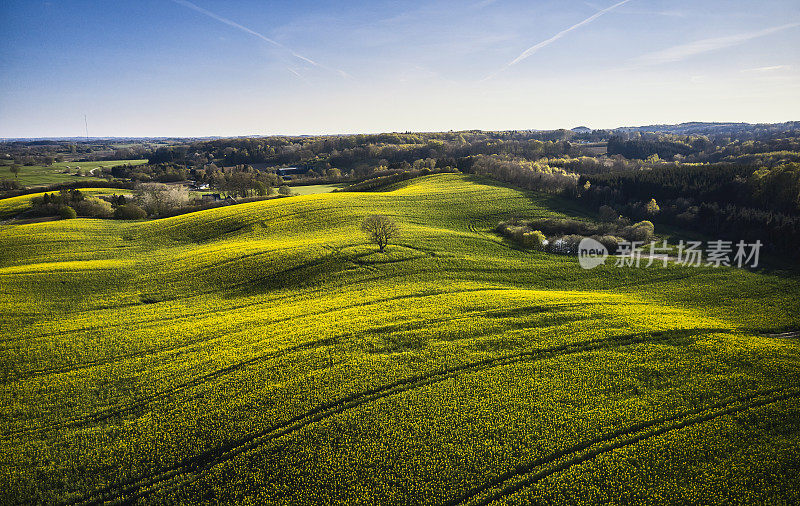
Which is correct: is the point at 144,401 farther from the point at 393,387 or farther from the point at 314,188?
the point at 314,188

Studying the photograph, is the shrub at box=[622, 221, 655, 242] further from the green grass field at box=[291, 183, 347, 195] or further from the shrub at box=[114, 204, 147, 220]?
the shrub at box=[114, 204, 147, 220]

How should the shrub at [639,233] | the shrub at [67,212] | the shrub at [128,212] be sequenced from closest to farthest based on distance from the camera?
the shrub at [639,233]
the shrub at [67,212]
the shrub at [128,212]

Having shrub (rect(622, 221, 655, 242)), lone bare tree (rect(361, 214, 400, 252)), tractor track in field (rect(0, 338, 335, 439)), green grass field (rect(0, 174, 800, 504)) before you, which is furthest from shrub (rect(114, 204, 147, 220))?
shrub (rect(622, 221, 655, 242))

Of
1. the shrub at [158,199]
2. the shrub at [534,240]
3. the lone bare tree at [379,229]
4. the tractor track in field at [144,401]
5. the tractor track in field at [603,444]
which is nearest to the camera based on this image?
the tractor track in field at [603,444]

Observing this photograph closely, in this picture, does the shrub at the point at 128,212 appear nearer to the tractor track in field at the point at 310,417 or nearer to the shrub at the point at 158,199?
the shrub at the point at 158,199

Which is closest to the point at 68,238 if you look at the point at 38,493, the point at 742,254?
the point at 38,493

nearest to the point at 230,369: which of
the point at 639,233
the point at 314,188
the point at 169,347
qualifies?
the point at 169,347

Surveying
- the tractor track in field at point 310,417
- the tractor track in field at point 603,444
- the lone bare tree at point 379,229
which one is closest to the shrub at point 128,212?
the lone bare tree at point 379,229
